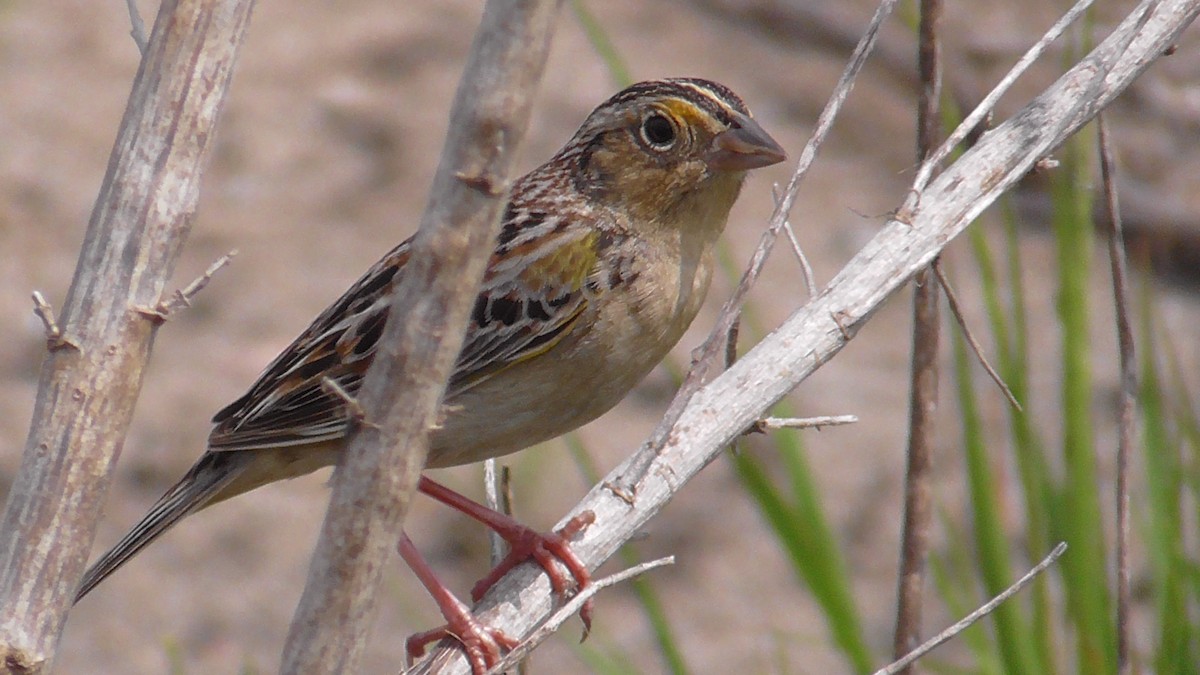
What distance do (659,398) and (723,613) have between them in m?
1.07

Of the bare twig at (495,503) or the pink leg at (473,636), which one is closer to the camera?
the pink leg at (473,636)

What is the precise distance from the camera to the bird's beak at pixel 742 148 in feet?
11.4

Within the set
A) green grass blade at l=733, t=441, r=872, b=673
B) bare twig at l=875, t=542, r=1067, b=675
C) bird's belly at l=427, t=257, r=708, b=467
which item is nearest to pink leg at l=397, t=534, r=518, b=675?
bird's belly at l=427, t=257, r=708, b=467

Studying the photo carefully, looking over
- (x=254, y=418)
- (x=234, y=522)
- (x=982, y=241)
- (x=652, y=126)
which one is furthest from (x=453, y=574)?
(x=982, y=241)

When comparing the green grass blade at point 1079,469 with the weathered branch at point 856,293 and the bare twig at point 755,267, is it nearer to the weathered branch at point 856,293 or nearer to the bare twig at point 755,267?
the weathered branch at point 856,293

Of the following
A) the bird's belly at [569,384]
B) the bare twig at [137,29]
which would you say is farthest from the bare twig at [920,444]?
the bare twig at [137,29]

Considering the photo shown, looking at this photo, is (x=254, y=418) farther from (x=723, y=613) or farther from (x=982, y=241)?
(x=723, y=613)

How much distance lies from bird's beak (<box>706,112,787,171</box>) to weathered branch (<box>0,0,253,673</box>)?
1522 millimetres

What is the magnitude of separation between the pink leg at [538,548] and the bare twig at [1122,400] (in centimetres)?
105

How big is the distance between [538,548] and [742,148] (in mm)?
1092

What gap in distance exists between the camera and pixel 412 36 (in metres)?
8.21

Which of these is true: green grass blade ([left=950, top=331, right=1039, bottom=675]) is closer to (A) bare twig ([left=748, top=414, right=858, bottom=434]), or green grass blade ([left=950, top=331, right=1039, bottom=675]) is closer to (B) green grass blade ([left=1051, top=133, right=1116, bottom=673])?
(B) green grass blade ([left=1051, top=133, right=1116, bottom=673])

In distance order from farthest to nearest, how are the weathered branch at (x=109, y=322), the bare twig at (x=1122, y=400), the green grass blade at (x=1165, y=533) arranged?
the green grass blade at (x=1165, y=533)
the bare twig at (x=1122, y=400)
the weathered branch at (x=109, y=322)

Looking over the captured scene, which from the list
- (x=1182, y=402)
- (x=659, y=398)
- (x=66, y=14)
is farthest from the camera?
(x=66, y=14)
